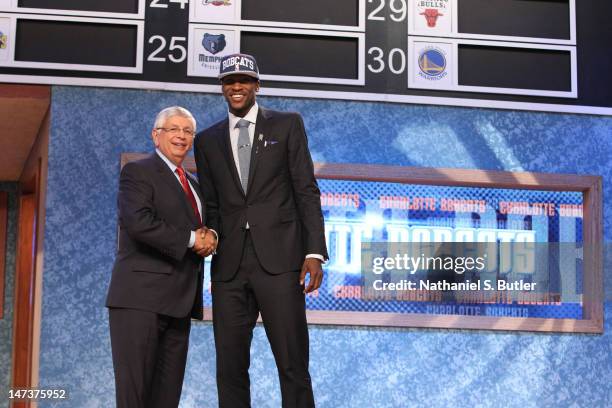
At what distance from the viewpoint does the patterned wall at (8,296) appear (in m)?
6.76

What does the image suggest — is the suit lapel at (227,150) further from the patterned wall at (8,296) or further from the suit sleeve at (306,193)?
the patterned wall at (8,296)

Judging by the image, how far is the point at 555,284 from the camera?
14.3 ft

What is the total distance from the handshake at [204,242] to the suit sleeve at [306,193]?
0.28 m

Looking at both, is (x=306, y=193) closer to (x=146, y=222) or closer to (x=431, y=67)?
(x=146, y=222)

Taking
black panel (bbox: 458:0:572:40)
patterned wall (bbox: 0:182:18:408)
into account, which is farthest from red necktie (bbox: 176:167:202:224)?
patterned wall (bbox: 0:182:18:408)

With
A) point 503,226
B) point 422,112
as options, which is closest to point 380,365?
point 503,226

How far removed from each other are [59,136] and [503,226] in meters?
2.20

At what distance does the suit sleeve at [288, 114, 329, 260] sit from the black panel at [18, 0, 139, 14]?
1780 mm

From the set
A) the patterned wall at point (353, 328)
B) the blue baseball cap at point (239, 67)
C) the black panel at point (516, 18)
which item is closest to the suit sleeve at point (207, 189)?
the blue baseball cap at point (239, 67)

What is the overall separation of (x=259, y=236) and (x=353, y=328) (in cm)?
167

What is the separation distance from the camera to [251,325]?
2.65 metres

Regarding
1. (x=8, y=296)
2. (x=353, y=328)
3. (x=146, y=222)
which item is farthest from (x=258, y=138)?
(x=8, y=296)

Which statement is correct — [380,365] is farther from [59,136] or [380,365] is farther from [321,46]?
[59,136]

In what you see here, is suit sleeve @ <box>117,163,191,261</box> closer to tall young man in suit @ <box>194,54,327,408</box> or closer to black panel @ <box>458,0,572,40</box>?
Result: tall young man in suit @ <box>194,54,327,408</box>
